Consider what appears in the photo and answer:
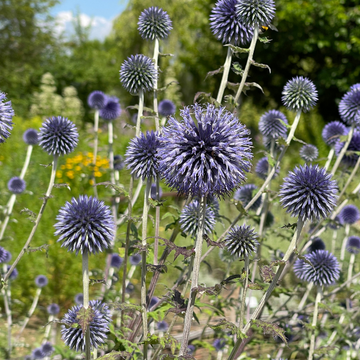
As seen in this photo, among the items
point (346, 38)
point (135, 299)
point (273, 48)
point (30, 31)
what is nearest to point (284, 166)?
point (346, 38)

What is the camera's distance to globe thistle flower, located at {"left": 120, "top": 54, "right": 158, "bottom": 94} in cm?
314

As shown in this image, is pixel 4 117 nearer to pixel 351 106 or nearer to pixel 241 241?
pixel 241 241

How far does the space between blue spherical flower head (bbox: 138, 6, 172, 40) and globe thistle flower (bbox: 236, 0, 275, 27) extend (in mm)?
776

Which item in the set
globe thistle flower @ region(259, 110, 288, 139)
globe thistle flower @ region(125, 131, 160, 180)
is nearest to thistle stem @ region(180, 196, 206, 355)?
globe thistle flower @ region(125, 131, 160, 180)

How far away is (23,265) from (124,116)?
10.1 metres

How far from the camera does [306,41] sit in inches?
542

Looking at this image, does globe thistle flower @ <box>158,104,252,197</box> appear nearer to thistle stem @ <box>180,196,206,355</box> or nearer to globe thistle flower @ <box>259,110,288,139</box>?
thistle stem @ <box>180,196,206,355</box>

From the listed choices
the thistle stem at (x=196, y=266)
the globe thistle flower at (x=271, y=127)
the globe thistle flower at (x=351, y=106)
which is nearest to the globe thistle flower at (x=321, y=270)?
the globe thistle flower at (x=271, y=127)

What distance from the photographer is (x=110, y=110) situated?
4.67 meters

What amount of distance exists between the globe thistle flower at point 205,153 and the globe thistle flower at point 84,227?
1.49 ft

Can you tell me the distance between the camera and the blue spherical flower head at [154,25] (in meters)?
3.40

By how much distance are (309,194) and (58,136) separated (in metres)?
2.07

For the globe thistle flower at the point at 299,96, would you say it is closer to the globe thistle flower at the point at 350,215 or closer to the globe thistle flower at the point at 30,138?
the globe thistle flower at the point at 350,215

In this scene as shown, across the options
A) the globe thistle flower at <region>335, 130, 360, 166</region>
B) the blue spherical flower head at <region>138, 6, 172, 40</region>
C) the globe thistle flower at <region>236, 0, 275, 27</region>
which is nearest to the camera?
the globe thistle flower at <region>236, 0, 275, 27</region>
